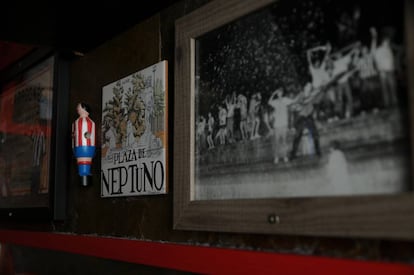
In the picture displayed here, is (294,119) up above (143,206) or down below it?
above

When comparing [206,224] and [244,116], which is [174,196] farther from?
[244,116]

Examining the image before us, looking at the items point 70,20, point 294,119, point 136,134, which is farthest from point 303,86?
point 70,20

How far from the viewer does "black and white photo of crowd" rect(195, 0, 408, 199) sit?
3.93ft

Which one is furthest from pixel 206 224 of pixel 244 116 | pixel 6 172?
pixel 6 172

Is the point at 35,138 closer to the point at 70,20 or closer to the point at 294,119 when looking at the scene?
the point at 70,20

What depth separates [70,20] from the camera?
2459mm

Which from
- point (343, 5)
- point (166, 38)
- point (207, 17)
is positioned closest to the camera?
point (343, 5)

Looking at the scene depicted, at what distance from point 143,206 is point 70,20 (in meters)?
1.01

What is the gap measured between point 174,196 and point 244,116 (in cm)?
43

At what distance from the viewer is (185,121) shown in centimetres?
183

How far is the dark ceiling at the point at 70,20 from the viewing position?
7.57 feet

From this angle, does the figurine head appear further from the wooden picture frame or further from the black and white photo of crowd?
the black and white photo of crowd

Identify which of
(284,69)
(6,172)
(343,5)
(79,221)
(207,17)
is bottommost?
(79,221)

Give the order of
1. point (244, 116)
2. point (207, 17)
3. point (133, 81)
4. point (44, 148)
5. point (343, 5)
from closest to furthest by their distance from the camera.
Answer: point (343, 5) < point (244, 116) < point (207, 17) < point (133, 81) < point (44, 148)
